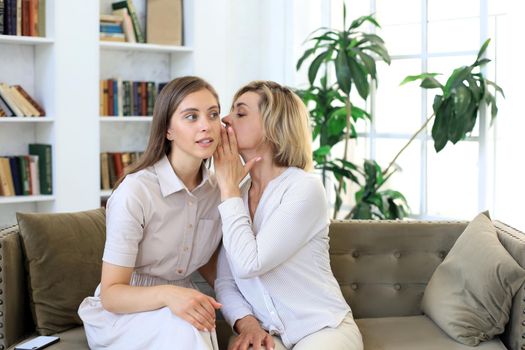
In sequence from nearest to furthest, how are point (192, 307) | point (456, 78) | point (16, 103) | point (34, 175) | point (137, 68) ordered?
Result: point (192, 307), point (456, 78), point (16, 103), point (34, 175), point (137, 68)

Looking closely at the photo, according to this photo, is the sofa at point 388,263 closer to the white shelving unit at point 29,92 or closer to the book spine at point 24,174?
the book spine at point 24,174

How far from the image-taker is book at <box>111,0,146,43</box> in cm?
526

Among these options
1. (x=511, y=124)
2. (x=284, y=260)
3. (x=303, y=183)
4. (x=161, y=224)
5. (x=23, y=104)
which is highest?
(x=23, y=104)

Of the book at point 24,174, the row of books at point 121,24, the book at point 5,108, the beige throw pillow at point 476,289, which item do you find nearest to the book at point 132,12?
the row of books at point 121,24

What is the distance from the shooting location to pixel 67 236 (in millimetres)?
2859

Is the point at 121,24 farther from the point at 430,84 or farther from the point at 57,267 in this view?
the point at 57,267

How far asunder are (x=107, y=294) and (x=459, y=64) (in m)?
2.96

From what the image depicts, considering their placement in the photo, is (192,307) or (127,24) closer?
(192,307)

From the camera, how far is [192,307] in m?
2.31

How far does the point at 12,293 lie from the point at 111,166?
2.65m

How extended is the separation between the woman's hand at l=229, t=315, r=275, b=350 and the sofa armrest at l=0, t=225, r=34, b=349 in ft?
2.54

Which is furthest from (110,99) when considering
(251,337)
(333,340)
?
(333,340)

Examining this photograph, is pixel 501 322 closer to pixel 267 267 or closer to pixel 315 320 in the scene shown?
pixel 315 320

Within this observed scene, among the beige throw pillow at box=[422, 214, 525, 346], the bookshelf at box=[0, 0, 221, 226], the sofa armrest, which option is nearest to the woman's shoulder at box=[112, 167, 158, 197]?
the sofa armrest
